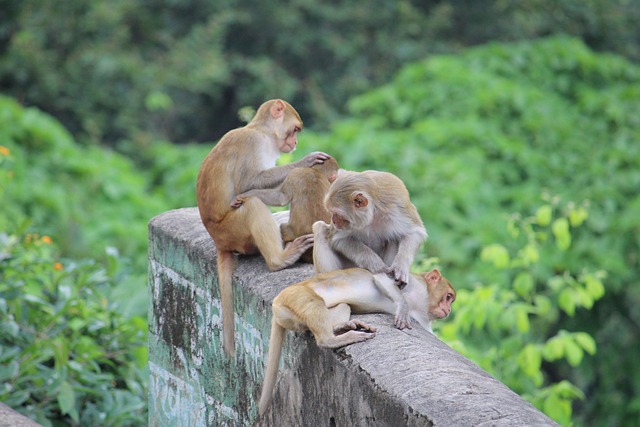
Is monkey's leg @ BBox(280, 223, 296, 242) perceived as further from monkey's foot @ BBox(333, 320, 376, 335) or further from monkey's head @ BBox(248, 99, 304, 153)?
monkey's foot @ BBox(333, 320, 376, 335)

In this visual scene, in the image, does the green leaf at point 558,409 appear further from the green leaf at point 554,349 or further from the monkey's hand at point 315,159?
the monkey's hand at point 315,159

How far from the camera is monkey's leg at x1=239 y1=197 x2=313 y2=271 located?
3355 mm

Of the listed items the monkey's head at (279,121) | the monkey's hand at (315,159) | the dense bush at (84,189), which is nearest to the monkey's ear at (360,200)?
the monkey's hand at (315,159)

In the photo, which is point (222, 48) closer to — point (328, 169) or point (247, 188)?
point (247, 188)

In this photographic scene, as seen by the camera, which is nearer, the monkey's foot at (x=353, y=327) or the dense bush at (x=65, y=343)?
the monkey's foot at (x=353, y=327)

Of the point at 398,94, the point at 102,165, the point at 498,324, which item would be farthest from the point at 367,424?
the point at 398,94

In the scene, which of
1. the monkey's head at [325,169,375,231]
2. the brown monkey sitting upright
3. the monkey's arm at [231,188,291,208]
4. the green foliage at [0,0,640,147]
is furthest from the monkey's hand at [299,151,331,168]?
the green foliage at [0,0,640,147]

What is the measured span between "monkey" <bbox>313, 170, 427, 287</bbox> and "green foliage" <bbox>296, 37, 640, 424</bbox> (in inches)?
75.4

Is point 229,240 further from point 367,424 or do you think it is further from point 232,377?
point 367,424

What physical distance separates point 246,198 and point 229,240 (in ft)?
0.61

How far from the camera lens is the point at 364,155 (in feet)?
25.4

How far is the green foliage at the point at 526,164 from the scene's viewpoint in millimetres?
7094

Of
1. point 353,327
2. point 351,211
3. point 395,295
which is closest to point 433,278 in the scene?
point 395,295

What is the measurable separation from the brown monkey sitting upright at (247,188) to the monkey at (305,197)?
0.04 metres
